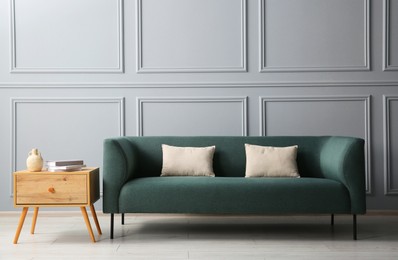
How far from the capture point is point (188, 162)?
3.88 meters

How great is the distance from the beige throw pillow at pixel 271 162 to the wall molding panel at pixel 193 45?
928mm

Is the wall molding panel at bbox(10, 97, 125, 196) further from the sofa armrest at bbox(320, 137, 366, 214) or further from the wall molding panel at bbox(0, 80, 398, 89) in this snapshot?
the sofa armrest at bbox(320, 137, 366, 214)

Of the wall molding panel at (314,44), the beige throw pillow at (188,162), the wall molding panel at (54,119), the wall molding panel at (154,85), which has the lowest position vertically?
the beige throw pillow at (188,162)

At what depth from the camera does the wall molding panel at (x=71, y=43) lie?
451 cm

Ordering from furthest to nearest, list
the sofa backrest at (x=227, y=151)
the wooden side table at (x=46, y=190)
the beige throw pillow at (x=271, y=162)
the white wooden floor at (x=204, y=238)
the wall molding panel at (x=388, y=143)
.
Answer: the wall molding panel at (x=388, y=143) < the sofa backrest at (x=227, y=151) < the beige throw pillow at (x=271, y=162) < the wooden side table at (x=46, y=190) < the white wooden floor at (x=204, y=238)

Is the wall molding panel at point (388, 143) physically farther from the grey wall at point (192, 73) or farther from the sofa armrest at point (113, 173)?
the sofa armrest at point (113, 173)

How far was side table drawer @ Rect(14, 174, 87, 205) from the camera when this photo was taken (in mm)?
3367

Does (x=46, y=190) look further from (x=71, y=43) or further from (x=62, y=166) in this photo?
(x=71, y=43)

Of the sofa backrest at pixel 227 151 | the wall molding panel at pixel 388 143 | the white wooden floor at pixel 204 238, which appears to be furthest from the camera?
the wall molding panel at pixel 388 143

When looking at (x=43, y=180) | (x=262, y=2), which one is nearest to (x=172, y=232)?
(x=43, y=180)

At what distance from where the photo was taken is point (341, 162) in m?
3.45

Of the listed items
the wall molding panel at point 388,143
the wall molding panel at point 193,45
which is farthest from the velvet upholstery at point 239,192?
the wall molding panel at point 193,45

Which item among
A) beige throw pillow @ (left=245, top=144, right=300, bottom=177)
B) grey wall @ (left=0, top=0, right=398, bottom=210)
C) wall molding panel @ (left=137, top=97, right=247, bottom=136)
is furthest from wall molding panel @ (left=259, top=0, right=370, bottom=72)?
beige throw pillow @ (left=245, top=144, right=300, bottom=177)

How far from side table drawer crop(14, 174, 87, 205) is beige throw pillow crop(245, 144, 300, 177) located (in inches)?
48.3
